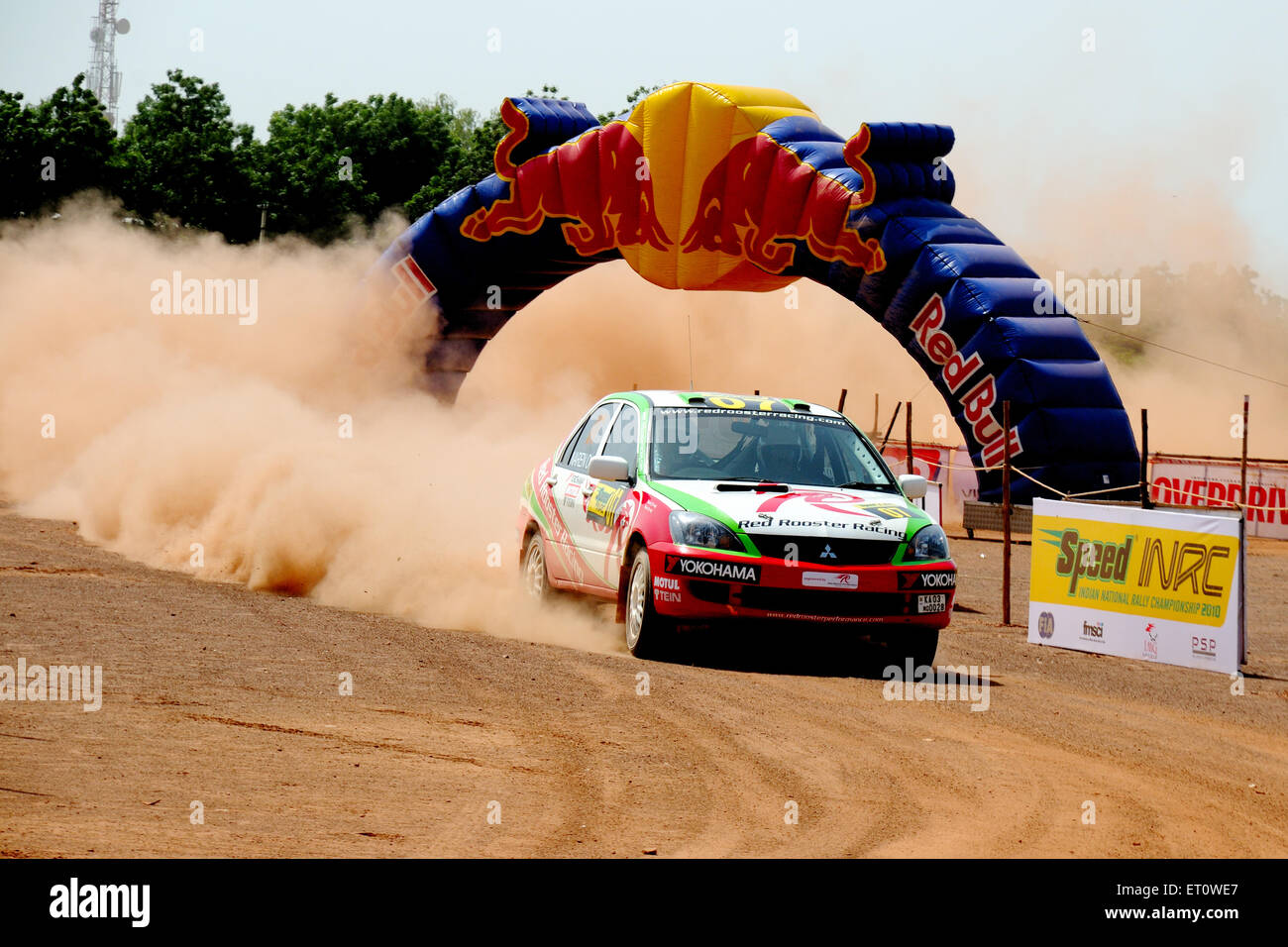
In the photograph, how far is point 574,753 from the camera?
6582mm

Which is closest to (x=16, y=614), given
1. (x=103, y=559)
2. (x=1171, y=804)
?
(x=103, y=559)

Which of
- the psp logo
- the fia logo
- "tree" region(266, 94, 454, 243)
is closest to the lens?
the fia logo

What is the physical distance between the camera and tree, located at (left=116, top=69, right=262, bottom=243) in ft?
154

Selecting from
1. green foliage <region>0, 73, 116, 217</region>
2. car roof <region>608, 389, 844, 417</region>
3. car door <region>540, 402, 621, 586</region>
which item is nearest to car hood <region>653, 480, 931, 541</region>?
car roof <region>608, 389, 844, 417</region>

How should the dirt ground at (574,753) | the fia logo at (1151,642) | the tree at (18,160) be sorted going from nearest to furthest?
the dirt ground at (574,753) → the fia logo at (1151,642) → the tree at (18,160)

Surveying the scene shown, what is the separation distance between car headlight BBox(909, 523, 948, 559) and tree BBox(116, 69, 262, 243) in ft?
134

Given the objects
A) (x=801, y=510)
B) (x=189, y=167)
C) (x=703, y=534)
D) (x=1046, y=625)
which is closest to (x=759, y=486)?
(x=801, y=510)

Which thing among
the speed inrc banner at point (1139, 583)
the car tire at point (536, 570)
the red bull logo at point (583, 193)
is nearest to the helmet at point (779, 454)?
the car tire at point (536, 570)

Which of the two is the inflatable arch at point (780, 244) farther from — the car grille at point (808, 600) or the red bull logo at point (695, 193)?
the car grille at point (808, 600)

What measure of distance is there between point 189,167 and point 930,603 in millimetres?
42577

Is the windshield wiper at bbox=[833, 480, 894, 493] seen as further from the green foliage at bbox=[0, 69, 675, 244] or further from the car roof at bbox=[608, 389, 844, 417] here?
the green foliage at bbox=[0, 69, 675, 244]

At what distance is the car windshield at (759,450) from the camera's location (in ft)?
32.9

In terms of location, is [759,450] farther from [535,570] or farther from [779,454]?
[535,570]
